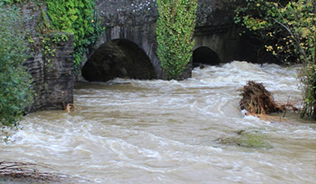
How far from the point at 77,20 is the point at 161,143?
5.40m

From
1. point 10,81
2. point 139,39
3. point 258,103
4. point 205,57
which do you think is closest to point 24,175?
point 10,81

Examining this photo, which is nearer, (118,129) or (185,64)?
(118,129)

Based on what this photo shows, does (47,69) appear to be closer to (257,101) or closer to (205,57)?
(257,101)

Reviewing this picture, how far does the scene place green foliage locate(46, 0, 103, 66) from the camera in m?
9.91

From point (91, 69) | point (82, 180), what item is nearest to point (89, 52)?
point (91, 69)

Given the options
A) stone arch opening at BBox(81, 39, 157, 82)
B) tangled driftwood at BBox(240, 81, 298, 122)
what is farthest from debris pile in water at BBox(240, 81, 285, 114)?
stone arch opening at BBox(81, 39, 157, 82)

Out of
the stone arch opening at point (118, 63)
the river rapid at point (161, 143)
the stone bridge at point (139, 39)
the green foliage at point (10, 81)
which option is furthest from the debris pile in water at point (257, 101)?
the green foliage at point (10, 81)

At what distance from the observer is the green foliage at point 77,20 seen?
390 inches

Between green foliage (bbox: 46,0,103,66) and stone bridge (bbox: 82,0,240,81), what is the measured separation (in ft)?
1.26

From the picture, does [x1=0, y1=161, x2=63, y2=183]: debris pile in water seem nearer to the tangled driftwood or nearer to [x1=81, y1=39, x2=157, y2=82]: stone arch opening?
the tangled driftwood

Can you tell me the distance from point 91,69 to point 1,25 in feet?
35.5

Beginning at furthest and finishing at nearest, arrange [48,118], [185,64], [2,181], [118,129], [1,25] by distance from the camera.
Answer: [185,64], [48,118], [118,129], [1,25], [2,181]

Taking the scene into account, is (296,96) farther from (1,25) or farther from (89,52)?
(1,25)

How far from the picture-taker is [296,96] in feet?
38.5
